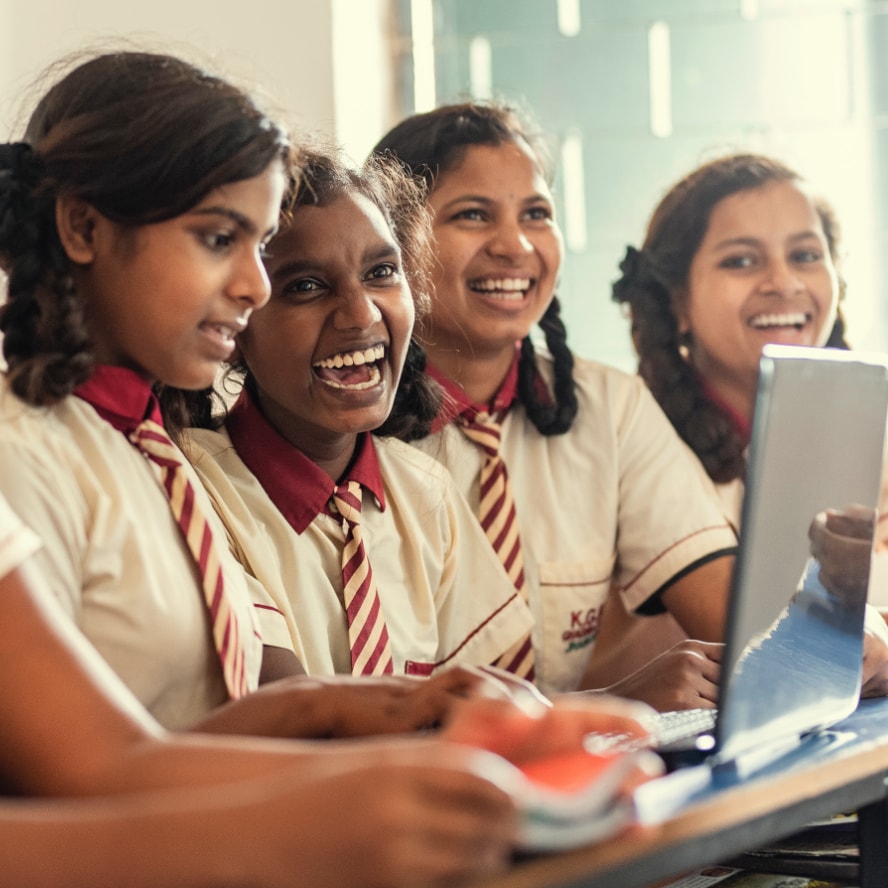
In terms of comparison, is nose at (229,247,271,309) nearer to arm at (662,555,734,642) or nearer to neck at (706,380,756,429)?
arm at (662,555,734,642)

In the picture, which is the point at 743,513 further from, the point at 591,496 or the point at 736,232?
the point at 736,232

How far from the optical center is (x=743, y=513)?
93cm

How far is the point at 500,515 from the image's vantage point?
73.4 inches

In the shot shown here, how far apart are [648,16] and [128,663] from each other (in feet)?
8.44

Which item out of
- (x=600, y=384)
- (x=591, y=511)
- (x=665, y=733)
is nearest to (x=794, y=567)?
(x=665, y=733)

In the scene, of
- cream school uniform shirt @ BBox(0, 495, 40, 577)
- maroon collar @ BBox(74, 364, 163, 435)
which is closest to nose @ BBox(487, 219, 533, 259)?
Result: maroon collar @ BBox(74, 364, 163, 435)

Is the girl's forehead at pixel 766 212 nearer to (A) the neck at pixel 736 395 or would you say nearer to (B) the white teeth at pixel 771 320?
(B) the white teeth at pixel 771 320

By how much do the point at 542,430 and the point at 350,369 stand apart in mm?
436

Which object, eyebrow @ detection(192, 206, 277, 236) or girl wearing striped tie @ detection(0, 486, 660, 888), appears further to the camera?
eyebrow @ detection(192, 206, 277, 236)

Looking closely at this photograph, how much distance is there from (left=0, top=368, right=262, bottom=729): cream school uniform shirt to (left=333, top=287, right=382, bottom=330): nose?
0.40 meters

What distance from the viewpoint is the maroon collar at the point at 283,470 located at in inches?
62.0

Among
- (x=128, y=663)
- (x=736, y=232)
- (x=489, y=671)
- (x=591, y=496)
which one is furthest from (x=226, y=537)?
(x=736, y=232)

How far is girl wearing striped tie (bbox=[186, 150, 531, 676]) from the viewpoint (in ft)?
5.05

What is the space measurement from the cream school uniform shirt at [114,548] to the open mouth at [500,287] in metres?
0.89
